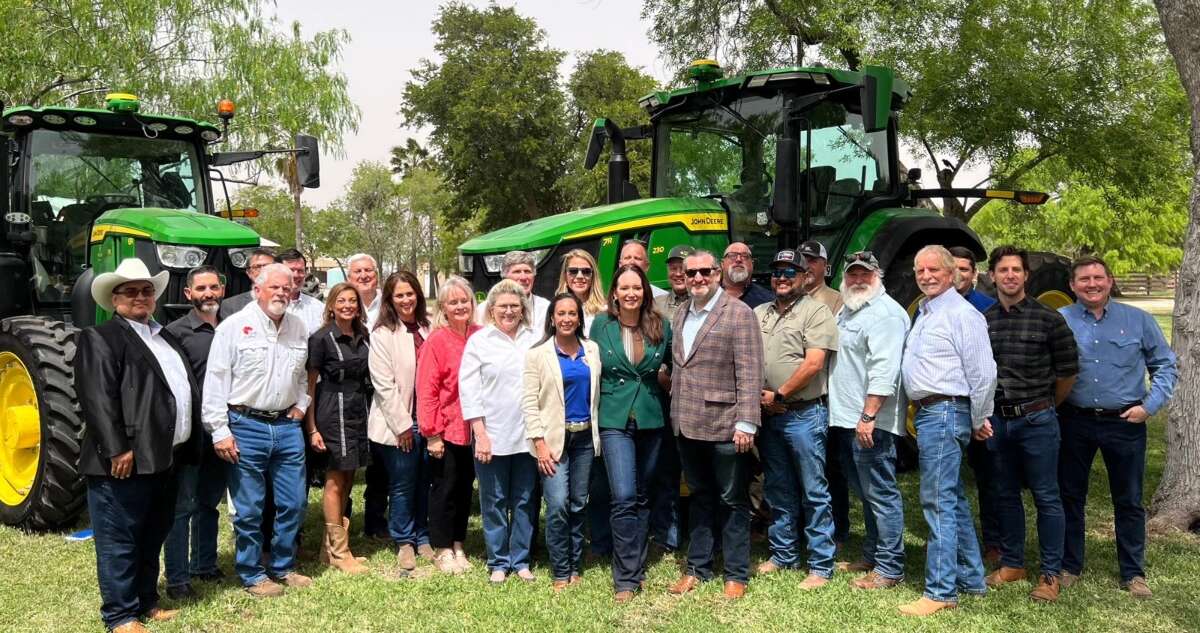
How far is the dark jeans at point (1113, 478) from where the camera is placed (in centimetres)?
463

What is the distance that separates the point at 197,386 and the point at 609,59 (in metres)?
29.9

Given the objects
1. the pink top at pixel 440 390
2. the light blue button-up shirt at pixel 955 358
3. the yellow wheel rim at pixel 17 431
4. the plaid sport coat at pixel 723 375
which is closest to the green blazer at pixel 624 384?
the plaid sport coat at pixel 723 375

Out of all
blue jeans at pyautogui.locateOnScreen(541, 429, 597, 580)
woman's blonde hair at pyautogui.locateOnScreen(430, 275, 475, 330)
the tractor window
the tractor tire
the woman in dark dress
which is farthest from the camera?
the tractor window

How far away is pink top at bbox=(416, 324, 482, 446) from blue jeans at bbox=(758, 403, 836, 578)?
5.35 ft

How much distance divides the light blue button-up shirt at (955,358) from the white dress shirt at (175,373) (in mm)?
3377

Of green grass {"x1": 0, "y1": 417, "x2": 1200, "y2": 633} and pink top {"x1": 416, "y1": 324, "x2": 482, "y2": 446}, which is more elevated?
pink top {"x1": 416, "y1": 324, "x2": 482, "y2": 446}

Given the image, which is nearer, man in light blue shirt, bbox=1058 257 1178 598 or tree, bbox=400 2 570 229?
man in light blue shirt, bbox=1058 257 1178 598

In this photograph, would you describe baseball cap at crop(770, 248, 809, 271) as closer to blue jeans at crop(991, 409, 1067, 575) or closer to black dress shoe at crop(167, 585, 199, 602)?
blue jeans at crop(991, 409, 1067, 575)

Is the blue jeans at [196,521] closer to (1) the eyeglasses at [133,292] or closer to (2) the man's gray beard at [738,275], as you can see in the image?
(1) the eyeglasses at [133,292]

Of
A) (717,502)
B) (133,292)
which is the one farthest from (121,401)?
(717,502)

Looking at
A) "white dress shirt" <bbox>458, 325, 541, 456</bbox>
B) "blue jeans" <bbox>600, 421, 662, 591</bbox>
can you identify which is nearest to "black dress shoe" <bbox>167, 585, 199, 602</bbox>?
"white dress shirt" <bbox>458, 325, 541, 456</bbox>

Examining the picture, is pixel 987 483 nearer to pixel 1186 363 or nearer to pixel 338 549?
pixel 1186 363

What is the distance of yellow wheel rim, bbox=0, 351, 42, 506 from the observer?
5.89 m

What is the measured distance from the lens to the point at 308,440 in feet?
16.7
